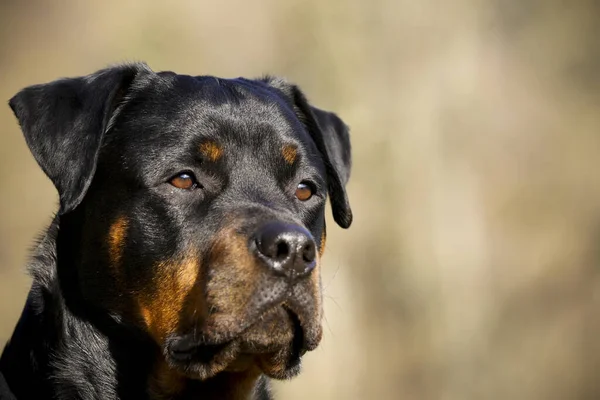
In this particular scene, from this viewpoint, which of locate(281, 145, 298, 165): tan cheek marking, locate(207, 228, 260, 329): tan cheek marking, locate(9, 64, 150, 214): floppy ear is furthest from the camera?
locate(281, 145, 298, 165): tan cheek marking

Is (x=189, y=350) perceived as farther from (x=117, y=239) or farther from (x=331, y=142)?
(x=331, y=142)

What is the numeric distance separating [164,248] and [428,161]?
19.1ft

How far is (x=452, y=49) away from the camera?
8.93 metres

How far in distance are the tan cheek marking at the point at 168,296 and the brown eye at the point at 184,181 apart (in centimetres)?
33

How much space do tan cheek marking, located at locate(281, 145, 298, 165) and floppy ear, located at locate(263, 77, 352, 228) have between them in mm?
430

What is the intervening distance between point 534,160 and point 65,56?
4689 mm

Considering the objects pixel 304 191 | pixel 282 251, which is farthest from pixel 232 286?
pixel 304 191

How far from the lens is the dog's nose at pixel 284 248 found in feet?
10.0

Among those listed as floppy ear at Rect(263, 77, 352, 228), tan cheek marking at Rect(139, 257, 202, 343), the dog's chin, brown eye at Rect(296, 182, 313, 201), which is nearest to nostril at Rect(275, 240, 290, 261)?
the dog's chin

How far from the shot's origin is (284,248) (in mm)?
3068

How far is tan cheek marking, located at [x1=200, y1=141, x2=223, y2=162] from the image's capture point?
11.4 ft

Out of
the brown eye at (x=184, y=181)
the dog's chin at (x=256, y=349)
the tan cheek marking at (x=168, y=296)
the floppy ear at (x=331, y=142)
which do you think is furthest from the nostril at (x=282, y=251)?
the floppy ear at (x=331, y=142)

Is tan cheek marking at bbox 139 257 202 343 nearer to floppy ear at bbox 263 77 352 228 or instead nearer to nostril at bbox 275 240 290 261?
nostril at bbox 275 240 290 261

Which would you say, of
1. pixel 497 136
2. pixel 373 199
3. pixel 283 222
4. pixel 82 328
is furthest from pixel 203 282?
pixel 497 136
